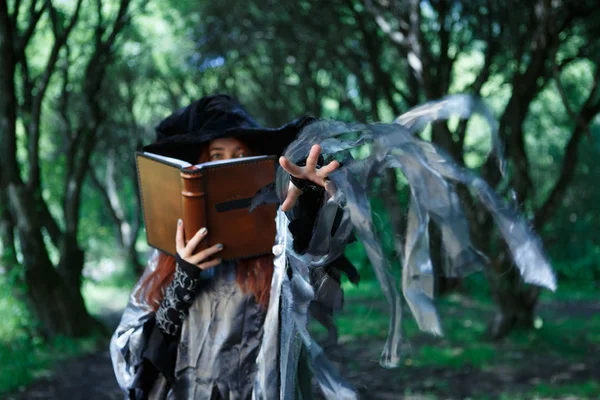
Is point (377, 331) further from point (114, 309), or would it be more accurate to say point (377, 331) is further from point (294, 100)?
point (294, 100)

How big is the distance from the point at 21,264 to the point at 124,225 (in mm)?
11415

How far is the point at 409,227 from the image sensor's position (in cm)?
162

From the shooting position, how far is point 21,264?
7082 millimetres

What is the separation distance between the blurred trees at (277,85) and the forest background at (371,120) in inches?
1.2

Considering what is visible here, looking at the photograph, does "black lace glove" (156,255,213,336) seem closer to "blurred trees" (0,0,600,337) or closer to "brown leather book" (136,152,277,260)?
"brown leather book" (136,152,277,260)

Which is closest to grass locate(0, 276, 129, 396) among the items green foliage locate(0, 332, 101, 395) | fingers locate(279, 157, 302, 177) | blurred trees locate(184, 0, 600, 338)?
green foliage locate(0, 332, 101, 395)

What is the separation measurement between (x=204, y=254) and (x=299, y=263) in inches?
22.9

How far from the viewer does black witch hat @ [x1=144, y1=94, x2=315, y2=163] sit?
255cm

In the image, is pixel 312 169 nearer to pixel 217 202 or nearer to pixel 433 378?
pixel 217 202

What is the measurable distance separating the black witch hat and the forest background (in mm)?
474

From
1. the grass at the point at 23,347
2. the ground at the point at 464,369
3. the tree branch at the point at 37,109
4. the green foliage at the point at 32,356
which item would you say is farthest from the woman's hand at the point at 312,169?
the tree branch at the point at 37,109

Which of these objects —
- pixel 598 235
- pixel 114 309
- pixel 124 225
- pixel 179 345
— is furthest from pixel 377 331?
pixel 124 225

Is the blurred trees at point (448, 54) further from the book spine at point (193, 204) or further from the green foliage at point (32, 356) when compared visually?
the green foliage at point (32, 356)

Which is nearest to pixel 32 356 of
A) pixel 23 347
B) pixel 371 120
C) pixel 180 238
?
pixel 23 347
